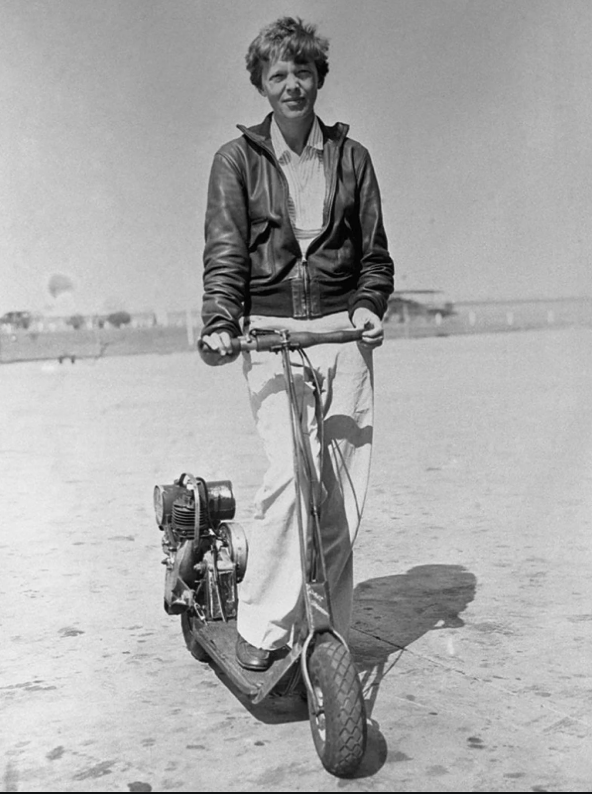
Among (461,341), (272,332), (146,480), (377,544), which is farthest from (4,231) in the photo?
(461,341)

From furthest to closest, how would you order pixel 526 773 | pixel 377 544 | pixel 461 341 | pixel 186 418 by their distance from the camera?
pixel 461 341 → pixel 186 418 → pixel 377 544 → pixel 526 773

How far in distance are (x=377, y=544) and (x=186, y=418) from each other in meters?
4.97

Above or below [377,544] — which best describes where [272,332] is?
above

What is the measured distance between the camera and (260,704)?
3.11 m

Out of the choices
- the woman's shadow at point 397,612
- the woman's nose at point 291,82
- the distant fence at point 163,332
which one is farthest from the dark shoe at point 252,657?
the distant fence at point 163,332

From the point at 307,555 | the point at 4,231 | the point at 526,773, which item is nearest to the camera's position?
the point at 526,773

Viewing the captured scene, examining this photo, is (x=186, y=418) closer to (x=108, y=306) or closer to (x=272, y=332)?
(x=108, y=306)

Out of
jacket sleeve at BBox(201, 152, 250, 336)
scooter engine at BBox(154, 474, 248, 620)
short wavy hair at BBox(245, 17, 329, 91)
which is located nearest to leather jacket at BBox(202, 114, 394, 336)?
jacket sleeve at BBox(201, 152, 250, 336)

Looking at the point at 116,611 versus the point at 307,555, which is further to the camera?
the point at 116,611

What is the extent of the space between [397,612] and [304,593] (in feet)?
4.56

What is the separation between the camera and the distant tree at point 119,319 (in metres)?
13.0

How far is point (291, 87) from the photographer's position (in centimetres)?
303

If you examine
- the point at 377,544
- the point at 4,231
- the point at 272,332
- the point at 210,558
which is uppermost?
the point at 4,231

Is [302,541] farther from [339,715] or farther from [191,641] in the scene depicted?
[191,641]
